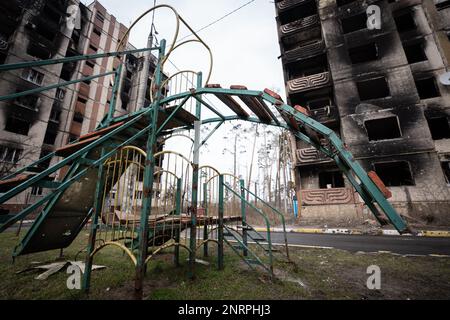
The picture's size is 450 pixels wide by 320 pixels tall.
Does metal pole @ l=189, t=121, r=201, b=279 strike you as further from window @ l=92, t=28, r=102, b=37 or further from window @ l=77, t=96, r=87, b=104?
window @ l=92, t=28, r=102, b=37

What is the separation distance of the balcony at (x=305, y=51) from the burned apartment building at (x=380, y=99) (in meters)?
0.09

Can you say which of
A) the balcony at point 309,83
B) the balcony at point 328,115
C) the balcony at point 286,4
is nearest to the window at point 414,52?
the balcony at point 309,83

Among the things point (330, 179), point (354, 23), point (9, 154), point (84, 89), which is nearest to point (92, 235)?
point (330, 179)

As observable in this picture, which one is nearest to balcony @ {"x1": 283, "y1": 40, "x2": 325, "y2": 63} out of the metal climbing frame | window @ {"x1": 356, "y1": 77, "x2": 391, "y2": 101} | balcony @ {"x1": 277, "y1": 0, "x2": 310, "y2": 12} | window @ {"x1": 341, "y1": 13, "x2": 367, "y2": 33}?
window @ {"x1": 341, "y1": 13, "x2": 367, "y2": 33}

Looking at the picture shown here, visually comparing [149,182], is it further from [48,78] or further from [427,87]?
[48,78]

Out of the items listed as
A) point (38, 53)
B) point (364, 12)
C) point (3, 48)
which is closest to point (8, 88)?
point (3, 48)

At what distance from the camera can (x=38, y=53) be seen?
2194 centimetres

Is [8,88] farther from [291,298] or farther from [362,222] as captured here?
[362,222]

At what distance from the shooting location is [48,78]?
2178cm

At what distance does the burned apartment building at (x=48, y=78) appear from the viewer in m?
18.5

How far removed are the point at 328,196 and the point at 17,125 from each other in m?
29.1

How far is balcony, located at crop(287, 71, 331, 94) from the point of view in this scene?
670 inches

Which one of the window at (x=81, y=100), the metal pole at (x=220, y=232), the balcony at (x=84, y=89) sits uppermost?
the balcony at (x=84, y=89)

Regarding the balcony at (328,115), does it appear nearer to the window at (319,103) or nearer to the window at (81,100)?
A: the window at (319,103)
